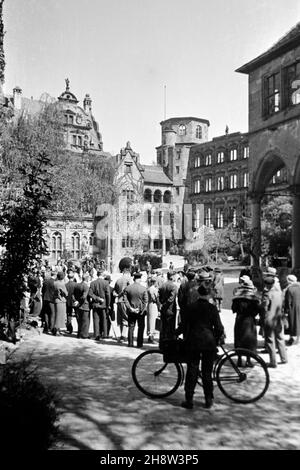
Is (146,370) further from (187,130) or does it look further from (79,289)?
(187,130)

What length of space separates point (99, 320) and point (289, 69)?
14.9 metres

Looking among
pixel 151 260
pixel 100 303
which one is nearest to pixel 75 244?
pixel 151 260

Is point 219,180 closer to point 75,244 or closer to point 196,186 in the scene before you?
point 196,186

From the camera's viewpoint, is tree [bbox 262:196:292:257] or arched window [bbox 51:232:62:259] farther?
arched window [bbox 51:232:62:259]

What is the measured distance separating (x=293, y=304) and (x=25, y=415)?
25.2 ft

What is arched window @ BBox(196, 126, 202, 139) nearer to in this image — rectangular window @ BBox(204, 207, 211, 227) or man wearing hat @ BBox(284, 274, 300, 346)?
rectangular window @ BBox(204, 207, 211, 227)

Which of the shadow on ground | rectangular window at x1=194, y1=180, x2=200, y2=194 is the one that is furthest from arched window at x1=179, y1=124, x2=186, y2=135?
the shadow on ground

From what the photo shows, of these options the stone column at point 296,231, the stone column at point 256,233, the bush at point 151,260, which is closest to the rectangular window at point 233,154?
the bush at point 151,260

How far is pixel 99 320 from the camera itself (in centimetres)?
1202

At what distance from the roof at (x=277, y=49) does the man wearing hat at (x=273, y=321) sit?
14.3m

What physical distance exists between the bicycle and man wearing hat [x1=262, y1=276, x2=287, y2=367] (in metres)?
1.84

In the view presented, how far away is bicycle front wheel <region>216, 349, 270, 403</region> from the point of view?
691 centimetres

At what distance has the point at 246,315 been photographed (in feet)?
27.8
